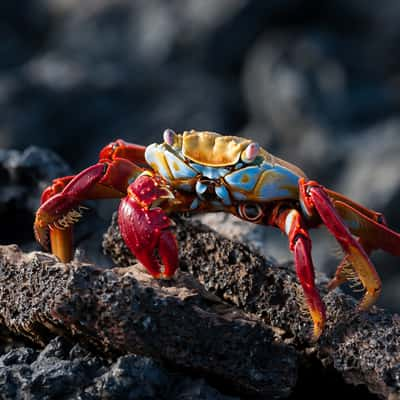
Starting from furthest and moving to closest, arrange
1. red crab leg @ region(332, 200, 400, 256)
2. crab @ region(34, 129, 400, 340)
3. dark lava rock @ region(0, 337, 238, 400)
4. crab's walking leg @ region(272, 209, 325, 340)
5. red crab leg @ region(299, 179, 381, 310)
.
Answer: red crab leg @ region(332, 200, 400, 256)
crab @ region(34, 129, 400, 340)
red crab leg @ region(299, 179, 381, 310)
crab's walking leg @ region(272, 209, 325, 340)
dark lava rock @ region(0, 337, 238, 400)

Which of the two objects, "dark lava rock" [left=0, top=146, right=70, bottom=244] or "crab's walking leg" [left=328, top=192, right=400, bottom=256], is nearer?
"crab's walking leg" [left=328, top=192, right=400, bottom=256]

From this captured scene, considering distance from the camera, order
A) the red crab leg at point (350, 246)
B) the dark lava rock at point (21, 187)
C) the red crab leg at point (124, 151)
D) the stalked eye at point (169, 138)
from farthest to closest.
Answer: the dark lava rock at point (21, 187), the red crab leg at point (124, 151), the stalked eye at point (169, 138), the red crab leg at point (350, 246)

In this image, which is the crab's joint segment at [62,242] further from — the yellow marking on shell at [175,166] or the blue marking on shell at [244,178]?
the blue marking on shell at [244,178]

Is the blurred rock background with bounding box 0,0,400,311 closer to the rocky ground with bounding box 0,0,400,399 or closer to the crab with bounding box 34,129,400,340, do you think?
the rocky ground with bounding box 0,0,400,399

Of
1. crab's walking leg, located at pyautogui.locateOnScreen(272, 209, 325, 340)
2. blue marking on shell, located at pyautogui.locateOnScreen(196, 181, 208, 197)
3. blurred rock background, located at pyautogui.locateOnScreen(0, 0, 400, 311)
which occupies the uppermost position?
blurred rock background, located at pyautogui.locateOnScreen(0, 0, 400, 311)

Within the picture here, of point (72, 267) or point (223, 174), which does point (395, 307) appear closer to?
point (223, 174)

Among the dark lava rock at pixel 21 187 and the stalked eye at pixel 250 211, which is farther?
the dark lava rock at pixel 21 187

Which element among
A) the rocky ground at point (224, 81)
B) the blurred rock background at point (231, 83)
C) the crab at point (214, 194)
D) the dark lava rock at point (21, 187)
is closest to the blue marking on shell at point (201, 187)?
the crab at point (214, 194)

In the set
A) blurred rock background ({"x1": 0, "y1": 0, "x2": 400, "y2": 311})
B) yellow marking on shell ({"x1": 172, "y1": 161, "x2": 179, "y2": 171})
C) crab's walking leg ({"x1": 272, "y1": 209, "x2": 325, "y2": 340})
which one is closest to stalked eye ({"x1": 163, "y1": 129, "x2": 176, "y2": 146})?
yellow marking on shell ({"x1": 172, "y1": 161, "x2": 179, "y2": 171})
